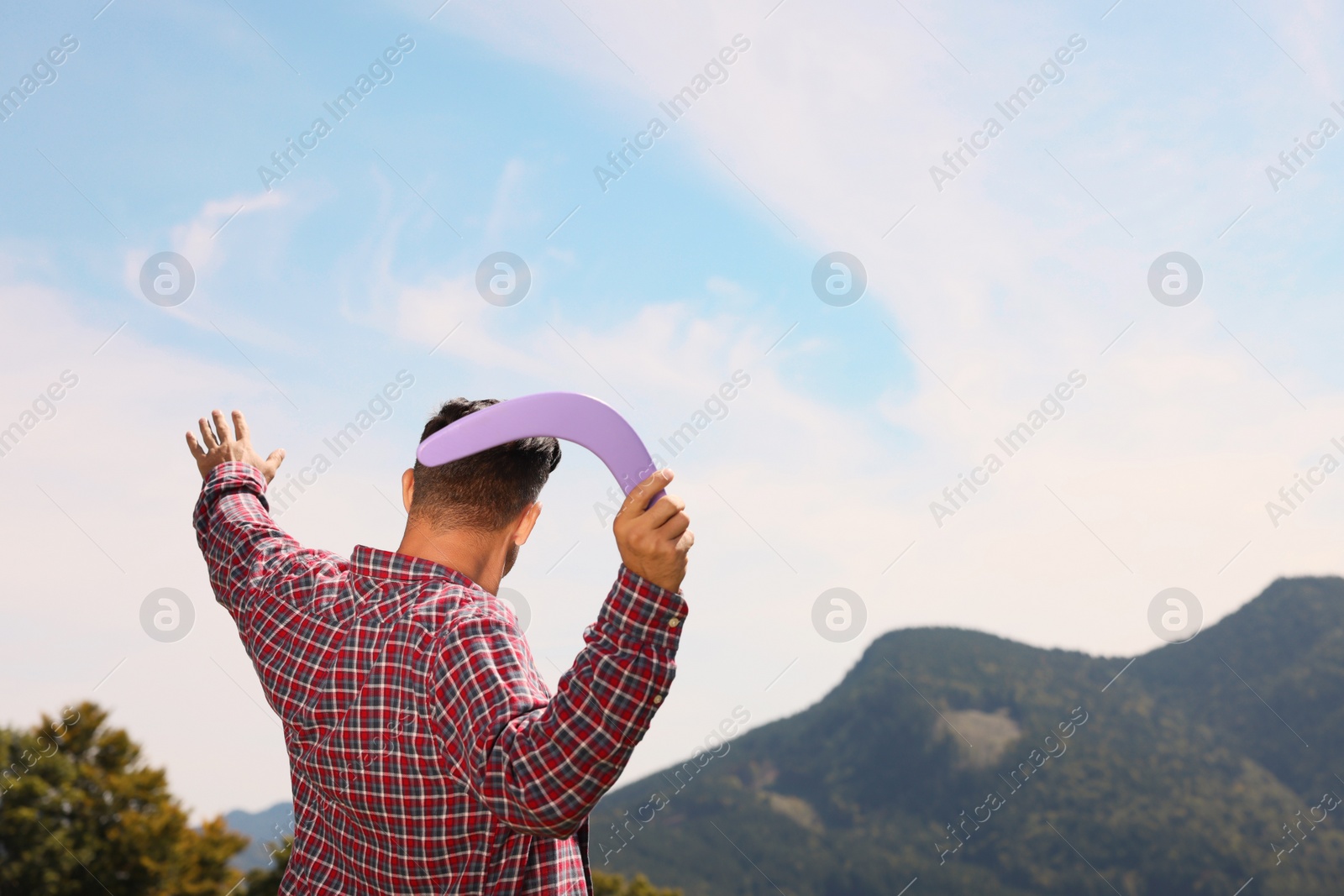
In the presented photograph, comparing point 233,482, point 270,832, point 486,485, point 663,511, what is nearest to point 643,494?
point 663,511

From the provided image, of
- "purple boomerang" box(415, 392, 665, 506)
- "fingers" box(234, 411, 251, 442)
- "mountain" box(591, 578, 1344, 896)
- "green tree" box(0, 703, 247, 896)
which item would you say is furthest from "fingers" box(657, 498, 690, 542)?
"mountain" box(591, 578, 1344, 896)

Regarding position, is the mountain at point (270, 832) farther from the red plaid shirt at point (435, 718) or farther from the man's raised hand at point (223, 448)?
the man's raised hand at point (223, 448)

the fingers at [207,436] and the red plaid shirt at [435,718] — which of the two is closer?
the red plaid shirt at [435,718]

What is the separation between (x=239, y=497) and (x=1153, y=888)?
109m

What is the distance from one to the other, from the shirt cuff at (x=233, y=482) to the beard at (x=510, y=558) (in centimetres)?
116

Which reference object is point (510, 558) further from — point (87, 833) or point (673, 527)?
point (87, 833)

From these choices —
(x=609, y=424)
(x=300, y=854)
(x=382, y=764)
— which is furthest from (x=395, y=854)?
(x=609, y=424)

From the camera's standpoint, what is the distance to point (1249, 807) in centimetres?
10556

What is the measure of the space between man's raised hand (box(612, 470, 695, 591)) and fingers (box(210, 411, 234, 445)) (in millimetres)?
2222

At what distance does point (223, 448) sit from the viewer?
3410 mm

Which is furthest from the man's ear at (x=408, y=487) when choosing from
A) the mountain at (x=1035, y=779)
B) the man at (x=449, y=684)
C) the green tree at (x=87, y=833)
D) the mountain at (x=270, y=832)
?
the mountain at (x=1035, y=779)

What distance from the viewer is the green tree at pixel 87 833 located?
22297 millimetres

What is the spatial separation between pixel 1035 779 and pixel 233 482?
119953mm

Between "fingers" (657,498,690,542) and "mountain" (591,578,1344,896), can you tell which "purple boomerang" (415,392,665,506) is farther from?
"mountain" (591,578,1344,896)
